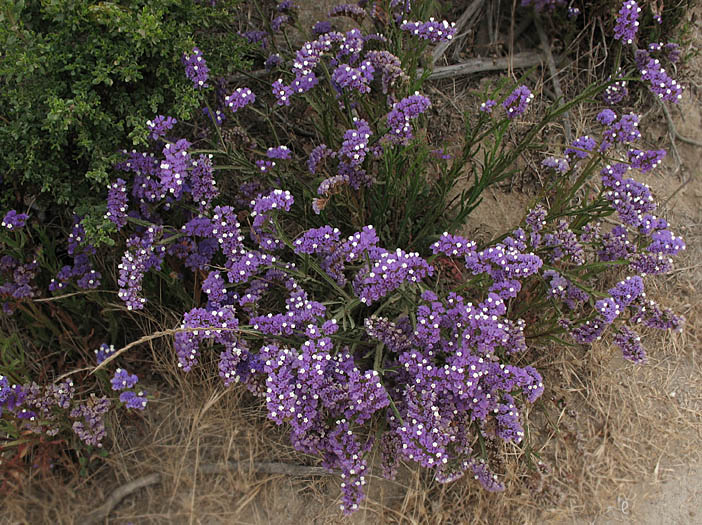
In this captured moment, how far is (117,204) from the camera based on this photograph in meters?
2.29

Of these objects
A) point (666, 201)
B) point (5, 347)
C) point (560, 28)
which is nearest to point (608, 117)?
point (666, 201)

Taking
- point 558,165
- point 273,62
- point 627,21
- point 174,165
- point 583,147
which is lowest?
point 174,165

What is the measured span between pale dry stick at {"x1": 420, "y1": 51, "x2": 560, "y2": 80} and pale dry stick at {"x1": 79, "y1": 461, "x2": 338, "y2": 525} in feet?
6.67

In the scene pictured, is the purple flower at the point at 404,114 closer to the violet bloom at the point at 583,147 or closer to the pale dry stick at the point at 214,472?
the violet bloom at the point at 583,147

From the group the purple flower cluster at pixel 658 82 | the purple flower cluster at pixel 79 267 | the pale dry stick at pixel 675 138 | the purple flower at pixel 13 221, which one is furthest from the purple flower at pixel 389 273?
the pale dry stick at pixel 675 138

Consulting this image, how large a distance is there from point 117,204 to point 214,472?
1.13 metres

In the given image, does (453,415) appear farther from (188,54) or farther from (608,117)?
(188,54)

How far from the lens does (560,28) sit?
328cm

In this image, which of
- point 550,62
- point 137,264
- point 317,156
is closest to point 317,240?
point 317,156

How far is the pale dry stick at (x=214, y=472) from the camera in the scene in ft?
7.86

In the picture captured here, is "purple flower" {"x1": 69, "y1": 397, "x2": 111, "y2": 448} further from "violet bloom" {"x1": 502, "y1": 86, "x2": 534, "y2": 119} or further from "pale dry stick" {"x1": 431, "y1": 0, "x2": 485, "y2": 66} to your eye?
"pale dry stick" {"x1": 431, "y1": 0, "x2": 485, "y2": 66}

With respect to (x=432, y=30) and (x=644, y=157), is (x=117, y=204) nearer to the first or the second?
(x=432, y=30)

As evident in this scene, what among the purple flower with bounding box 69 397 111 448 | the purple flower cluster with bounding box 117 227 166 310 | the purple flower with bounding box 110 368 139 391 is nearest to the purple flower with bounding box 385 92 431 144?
the purple flower cluster with bounding box 117 227 166 310

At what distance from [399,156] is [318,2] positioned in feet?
4.36
